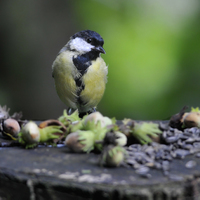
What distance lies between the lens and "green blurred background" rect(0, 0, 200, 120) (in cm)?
269

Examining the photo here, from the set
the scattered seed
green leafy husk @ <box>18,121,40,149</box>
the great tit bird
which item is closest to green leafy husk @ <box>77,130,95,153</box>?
green leafy husk @ <box>18,121,40,149</box>

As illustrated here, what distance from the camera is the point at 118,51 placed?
9.05ft

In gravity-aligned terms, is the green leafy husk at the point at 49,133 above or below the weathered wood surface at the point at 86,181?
above

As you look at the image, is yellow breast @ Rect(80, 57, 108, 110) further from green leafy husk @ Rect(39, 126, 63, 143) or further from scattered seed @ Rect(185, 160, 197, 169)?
scattered seed @ Rect(185, 160, 197, 169)

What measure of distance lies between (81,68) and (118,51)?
915 mm

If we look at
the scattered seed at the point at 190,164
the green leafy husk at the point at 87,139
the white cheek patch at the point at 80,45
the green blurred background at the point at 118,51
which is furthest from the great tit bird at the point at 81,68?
the scattered seed at the point at 190,164

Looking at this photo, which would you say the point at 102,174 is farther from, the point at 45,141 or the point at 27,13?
the point at 27,13

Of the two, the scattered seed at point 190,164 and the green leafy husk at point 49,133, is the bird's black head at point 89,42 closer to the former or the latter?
the green leafy husk at point 49,133

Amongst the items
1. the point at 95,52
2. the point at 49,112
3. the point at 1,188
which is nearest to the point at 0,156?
the point at 1,188

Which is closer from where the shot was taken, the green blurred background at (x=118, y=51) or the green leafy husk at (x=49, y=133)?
the green leafy husk at (x=49, y=133)

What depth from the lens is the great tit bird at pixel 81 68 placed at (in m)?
1.90

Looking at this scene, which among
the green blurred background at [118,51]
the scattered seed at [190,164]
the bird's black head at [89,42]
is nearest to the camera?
the scattered seed at [190,164]

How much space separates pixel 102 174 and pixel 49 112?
200 cm

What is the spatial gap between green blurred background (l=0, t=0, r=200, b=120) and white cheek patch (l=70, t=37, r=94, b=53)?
32.3 inches
